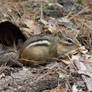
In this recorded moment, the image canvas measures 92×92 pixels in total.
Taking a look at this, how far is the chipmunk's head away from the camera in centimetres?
482

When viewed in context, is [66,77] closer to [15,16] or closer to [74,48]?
[74,48]

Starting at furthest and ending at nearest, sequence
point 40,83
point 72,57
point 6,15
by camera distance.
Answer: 1. point 6,15
2. point 72,57
3. point 40,83

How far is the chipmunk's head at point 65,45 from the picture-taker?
482cm

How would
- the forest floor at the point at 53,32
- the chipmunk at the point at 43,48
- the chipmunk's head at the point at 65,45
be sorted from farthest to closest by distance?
the chipmunk's head at the point at 65,45 < the chipmunk at the point at 43,48 < the forest floor at the point at 53,32

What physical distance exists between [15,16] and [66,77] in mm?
2460

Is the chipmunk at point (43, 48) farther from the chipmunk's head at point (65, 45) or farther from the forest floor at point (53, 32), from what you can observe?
the forest floor at point (53, 32)

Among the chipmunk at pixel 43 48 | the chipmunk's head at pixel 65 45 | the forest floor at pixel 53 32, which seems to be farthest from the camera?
the chipmunk's head at pixel 65 45

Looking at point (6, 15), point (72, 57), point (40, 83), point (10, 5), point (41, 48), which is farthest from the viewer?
point (10, 5)

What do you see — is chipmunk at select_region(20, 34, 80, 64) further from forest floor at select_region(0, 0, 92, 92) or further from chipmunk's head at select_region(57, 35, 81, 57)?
forest floor at select_region(0, 0, 92, 92)

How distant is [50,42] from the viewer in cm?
465

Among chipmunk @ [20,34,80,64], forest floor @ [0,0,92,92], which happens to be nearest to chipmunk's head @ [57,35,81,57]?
chipmunk @ [20,34,80,64]

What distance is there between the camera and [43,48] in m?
4.52

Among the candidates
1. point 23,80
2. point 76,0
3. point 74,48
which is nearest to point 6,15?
point 74,48

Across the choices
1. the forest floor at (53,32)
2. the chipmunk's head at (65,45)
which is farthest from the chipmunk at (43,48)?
the forest floor at (53,32)
